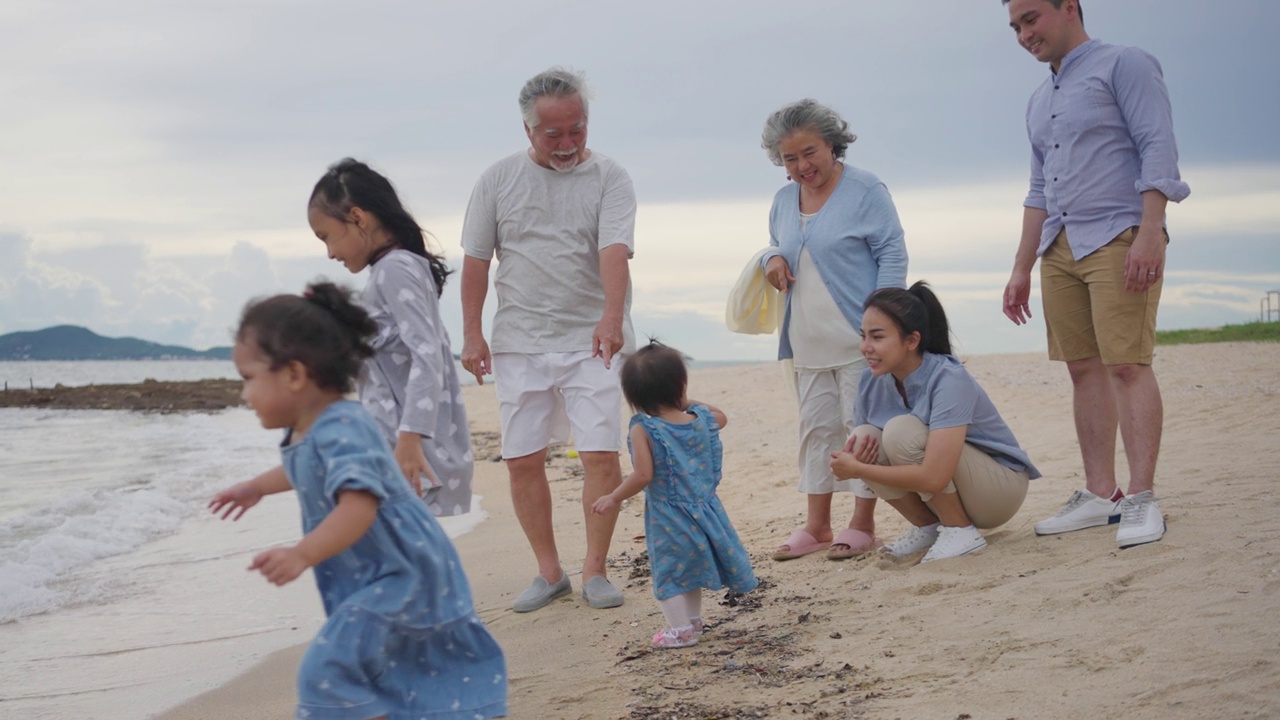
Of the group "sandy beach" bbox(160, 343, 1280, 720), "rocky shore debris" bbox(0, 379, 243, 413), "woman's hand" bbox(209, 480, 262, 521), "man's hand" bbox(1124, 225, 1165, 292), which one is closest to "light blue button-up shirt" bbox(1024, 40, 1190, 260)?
"man's hand" bbox(1124, 225, 1165, 292)

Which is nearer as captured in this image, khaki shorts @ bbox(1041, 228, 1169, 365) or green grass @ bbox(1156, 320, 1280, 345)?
khaki shorts @ bbox(1041, 228, 1169, 365)

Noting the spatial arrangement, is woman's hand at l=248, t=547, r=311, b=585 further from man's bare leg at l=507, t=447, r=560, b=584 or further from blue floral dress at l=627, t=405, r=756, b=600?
man's bare leg at l=507, t=447, r=560, b=584

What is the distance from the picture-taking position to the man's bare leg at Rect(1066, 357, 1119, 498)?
15.1ft

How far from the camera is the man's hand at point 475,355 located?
15.0ft

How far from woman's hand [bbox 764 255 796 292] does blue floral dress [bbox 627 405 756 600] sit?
4.02 ft

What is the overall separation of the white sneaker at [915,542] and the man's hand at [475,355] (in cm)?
184

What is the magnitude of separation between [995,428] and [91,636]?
4.00 metres

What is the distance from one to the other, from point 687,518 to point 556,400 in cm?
112

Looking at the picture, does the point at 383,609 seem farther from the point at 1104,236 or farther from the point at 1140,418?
the point at 1104,236

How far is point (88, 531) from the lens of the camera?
303 inches

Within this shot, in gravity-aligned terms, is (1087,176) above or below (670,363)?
above

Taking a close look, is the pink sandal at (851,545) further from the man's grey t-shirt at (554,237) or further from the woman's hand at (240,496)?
the woman's hand at (240,496)

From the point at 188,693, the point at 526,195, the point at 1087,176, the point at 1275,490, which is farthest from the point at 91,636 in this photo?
the point at 1275,490

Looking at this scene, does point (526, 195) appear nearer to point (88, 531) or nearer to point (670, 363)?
point (670, 363)
